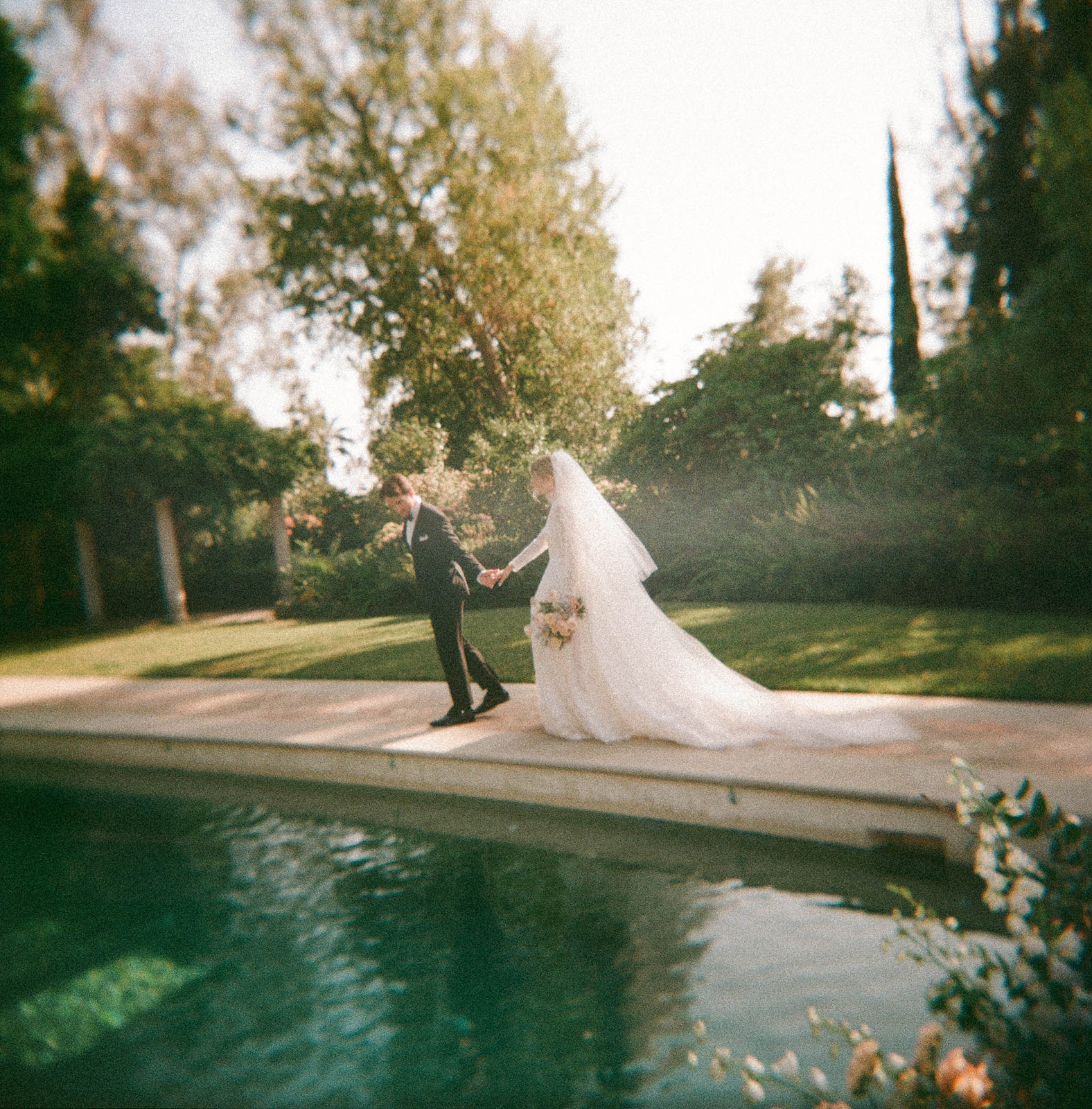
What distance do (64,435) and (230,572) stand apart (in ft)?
19.0

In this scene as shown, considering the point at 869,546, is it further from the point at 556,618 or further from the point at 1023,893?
the point at 1023,893

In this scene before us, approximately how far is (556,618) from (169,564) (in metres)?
17.6

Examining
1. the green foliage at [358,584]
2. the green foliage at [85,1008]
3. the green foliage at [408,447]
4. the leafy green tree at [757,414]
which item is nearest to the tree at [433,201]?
the green foliage at [408,447]

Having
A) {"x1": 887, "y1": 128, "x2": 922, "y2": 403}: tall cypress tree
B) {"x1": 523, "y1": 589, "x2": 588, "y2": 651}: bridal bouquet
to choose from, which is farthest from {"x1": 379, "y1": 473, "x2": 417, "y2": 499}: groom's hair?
{"x1": 887, "y1": 128, "x2": 922, "y2": 403}: tall cypress tree

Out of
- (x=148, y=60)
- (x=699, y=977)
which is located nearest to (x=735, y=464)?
(x=699, y=977)

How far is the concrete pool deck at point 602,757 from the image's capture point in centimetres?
418

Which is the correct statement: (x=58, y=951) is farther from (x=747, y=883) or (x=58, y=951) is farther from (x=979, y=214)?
(x=979, y=214)

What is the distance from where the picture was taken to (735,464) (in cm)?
1488

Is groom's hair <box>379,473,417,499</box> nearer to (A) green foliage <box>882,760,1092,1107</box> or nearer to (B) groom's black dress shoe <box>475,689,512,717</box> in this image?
(B) groom's black dress shoe <box>475,689,512,717</box>

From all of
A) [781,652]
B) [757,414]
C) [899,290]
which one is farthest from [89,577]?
[899,290]

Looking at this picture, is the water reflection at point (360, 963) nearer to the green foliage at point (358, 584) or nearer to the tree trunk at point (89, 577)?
the green foliage at point (358, 584)

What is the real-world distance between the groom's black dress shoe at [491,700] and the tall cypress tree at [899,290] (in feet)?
67.0

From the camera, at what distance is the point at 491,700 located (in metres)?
6.95

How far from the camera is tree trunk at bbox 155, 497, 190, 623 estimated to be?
20.6 meters
